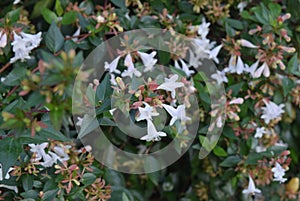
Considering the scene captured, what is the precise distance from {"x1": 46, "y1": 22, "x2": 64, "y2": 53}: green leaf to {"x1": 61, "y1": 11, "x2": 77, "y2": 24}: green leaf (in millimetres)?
106

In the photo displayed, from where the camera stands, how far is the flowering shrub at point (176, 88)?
1.50m

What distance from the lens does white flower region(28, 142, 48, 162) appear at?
1413mm

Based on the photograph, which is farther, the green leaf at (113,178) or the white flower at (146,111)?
the green leaf at (113,178)

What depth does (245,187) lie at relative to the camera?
6.44 feet

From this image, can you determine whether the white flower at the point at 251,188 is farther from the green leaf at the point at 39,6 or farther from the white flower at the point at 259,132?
the green leaf at the point at 39,6

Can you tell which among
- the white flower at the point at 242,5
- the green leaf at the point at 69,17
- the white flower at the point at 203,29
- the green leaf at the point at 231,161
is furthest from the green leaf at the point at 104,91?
the white flower at the point at 242,5

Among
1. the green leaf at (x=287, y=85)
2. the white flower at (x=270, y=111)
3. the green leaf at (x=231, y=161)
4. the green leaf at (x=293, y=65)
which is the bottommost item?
the green leaf at (x=231, y=161)

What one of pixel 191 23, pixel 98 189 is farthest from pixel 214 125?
pixel 98 189

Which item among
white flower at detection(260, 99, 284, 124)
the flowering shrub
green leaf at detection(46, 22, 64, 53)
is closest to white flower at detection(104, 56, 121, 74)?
the flowering shrub

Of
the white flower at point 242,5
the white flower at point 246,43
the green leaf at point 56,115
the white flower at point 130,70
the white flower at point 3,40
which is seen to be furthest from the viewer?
the white flower at point 242,5

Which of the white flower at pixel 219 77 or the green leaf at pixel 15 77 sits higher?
the green leaf at pixel 15 77

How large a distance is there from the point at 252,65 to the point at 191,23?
A: 0.87 ft

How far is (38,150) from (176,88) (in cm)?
45

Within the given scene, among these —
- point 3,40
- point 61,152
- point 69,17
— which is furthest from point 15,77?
point 69,17
